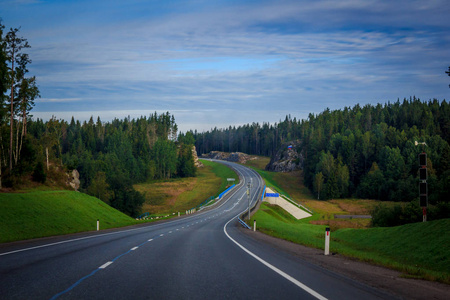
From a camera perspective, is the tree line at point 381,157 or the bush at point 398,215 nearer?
the bush at point 398,215

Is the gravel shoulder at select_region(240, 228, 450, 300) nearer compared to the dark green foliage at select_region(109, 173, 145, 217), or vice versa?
the gravel shoulder at select_region(240, 228, 450, 300)

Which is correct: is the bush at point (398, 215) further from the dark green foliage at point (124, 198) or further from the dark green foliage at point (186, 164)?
the dark green foliage at point (186, 164)

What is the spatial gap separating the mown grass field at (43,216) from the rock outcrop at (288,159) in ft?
459

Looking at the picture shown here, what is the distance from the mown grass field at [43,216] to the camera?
1115 inches

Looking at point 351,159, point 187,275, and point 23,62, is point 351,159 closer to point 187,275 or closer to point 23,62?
point 23,62

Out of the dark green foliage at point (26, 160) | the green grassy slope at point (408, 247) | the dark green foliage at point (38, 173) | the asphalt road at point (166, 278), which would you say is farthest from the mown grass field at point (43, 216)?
the green grassy slope at point (408, 247)

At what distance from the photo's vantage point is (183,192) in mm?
127625

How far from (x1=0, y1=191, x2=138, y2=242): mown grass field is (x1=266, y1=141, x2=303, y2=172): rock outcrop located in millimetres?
140053

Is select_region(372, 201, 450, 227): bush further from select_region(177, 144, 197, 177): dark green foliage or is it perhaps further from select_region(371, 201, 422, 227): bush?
select_region(177, 144, 197, 177): dark green foliage

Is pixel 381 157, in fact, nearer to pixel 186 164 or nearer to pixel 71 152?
pixel 186 164

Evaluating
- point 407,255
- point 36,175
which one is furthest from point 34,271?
point 36,175

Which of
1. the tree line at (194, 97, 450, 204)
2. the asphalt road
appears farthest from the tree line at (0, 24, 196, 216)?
the tree line at (194, 97, 450, 204)

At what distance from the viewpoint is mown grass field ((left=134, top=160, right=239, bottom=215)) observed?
109 meters

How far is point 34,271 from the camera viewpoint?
34.3 ft
